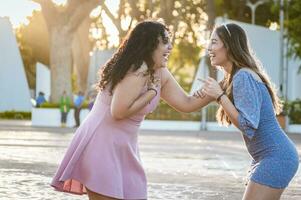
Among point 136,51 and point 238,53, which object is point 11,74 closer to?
point 238,53

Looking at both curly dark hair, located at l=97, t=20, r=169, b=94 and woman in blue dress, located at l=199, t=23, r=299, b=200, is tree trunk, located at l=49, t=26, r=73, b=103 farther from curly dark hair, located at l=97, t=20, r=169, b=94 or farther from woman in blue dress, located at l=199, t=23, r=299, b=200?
curly dark hair, located at l=97, t=20, r=169, b=94

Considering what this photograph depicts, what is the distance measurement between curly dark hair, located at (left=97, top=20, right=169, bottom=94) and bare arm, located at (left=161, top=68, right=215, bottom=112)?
419 millimetres

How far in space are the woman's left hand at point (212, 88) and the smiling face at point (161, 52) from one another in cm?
34

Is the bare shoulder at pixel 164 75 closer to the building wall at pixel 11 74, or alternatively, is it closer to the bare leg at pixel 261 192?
the bare leg at pixel 261 192

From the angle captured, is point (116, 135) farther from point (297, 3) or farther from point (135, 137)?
point (297, 3)

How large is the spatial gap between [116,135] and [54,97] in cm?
3337

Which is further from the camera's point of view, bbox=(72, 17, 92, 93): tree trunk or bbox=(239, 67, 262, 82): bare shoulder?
bbox=(72, 17, 92, 93): tree trunk

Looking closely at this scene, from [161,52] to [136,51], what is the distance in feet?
0.49

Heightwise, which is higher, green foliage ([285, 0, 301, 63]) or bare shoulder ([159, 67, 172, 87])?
green foliage ([285, 0, 301, 63])

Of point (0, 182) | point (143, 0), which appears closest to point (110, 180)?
point (0, 182)

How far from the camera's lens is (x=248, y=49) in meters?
4.75

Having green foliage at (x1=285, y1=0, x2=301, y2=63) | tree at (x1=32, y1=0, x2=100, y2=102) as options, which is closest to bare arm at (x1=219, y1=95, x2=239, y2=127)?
tree at (x1=32, y1=0, x2=100, y2=102)

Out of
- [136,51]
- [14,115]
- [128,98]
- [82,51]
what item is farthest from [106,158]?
[82,51]

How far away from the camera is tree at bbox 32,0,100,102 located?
120 ft
